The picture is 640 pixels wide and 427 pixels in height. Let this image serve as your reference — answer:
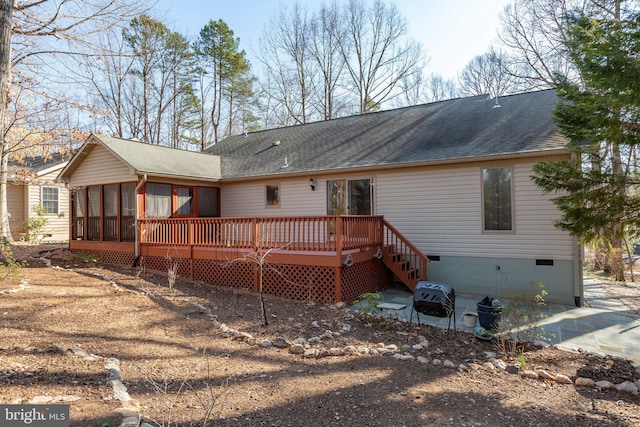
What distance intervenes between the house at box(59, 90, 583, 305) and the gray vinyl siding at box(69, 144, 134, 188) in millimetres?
55

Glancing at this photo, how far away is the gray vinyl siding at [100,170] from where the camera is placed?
35.3 ft

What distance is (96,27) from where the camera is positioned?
28.6 ft

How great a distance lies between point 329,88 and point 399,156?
1490 cm

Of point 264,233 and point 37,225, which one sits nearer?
point 264,233

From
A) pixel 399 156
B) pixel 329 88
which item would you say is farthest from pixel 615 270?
pixel 329 88

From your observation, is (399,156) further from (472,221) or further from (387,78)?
(387,78)

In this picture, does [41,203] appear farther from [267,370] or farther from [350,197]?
[267,370]

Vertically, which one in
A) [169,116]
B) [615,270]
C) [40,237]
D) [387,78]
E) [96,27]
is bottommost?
[615,270]

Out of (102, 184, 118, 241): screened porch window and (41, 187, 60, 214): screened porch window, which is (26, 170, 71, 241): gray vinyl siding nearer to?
(41, 187, 60, 214): screened porch window

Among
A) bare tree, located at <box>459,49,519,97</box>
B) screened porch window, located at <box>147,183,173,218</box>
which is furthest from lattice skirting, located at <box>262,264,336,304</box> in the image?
bare tree, located at <box>459,49,519,97</box>

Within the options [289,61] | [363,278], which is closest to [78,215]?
[363,278]

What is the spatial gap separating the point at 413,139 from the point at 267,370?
27.0ft

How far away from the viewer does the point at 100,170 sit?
1135 cm

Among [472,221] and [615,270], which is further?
[615,270]
